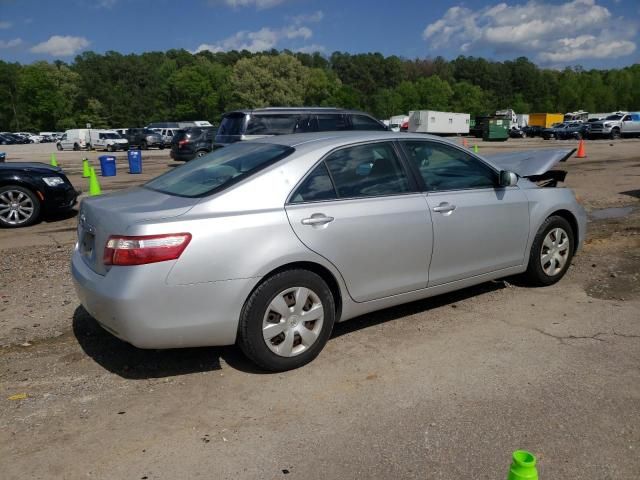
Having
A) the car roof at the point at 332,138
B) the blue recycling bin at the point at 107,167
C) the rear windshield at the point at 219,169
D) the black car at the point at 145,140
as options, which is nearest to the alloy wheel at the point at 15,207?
the rear windshield at the point at 219,169

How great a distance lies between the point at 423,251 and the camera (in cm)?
420

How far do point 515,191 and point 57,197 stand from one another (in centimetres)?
743

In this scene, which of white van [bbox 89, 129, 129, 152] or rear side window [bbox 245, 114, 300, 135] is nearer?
rear side window [bbox 245, 114, 300, 135]

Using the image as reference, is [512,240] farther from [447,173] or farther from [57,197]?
[57,197]

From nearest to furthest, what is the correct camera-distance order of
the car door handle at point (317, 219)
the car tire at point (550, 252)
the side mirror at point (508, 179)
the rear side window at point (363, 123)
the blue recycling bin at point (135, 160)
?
the car door handle at point (317, 219) < the side mirror at point (508, 179) < the car tire at point (550, 252) < the rear side window at point (363, 123) < the blue recycling bin at point (135, 160)

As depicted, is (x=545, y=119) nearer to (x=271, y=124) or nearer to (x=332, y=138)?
(x=271, y=124)

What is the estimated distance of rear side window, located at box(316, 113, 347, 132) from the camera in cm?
1234

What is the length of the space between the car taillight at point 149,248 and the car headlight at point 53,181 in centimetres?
679

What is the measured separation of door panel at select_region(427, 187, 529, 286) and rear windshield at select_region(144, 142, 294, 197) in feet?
4.31

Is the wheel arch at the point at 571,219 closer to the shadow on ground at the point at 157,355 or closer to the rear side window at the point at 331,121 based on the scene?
the shadow on ground at the point at 157,355

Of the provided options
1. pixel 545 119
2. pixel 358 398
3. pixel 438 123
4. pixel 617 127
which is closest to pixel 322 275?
pixel 358 398

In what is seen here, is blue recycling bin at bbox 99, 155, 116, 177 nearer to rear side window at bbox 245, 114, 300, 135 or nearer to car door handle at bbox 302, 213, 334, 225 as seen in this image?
rear side window at bbox 245, 114, 300, 135

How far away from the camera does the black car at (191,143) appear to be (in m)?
22.7

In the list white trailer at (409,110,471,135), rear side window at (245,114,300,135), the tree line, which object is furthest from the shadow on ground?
the tree line
